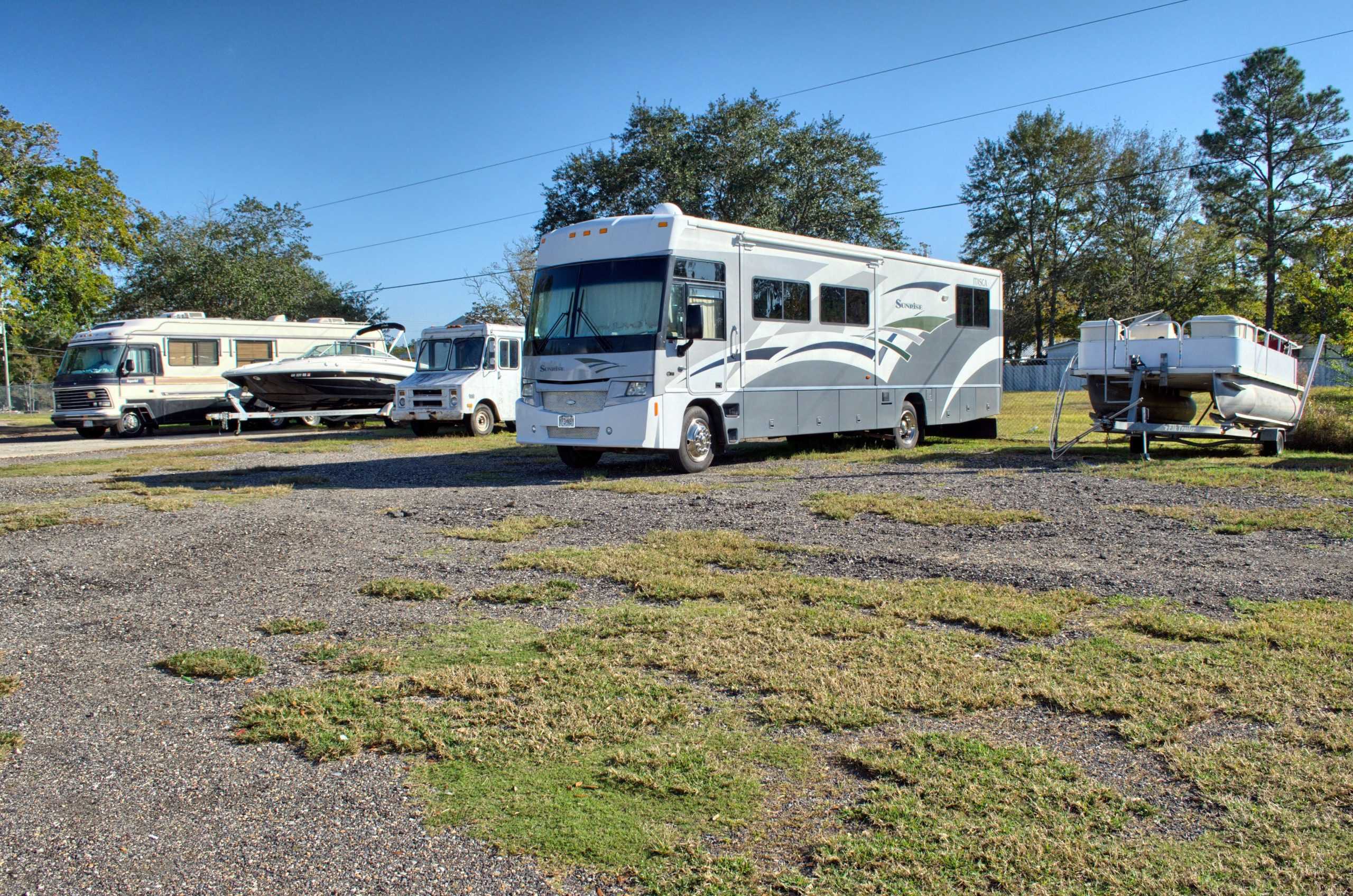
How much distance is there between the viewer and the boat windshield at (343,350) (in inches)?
963

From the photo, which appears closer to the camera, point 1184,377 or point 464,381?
point 1184,377

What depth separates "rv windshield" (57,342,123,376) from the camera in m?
22.9

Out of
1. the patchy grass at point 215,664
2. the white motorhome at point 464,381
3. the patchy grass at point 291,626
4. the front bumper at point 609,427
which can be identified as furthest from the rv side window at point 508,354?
the patchy grass at point 215,664

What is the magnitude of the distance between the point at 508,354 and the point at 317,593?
15596 mm

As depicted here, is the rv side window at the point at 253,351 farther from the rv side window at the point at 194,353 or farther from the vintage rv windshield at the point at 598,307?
the vintage rv windshield at the point at 598,307

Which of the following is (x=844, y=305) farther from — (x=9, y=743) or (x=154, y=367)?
(x=154, y=367)

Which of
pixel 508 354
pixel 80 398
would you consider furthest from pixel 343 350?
pixel 508 354

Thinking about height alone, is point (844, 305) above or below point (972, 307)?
below

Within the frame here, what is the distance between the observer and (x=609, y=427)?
12094mm

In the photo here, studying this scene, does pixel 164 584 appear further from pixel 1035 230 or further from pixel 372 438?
pixel 1035 230

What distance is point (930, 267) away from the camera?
16016 mm

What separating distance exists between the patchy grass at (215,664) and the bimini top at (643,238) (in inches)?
318

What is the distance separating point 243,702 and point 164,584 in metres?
2.76

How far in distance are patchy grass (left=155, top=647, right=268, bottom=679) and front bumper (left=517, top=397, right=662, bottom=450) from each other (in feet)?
24.1
